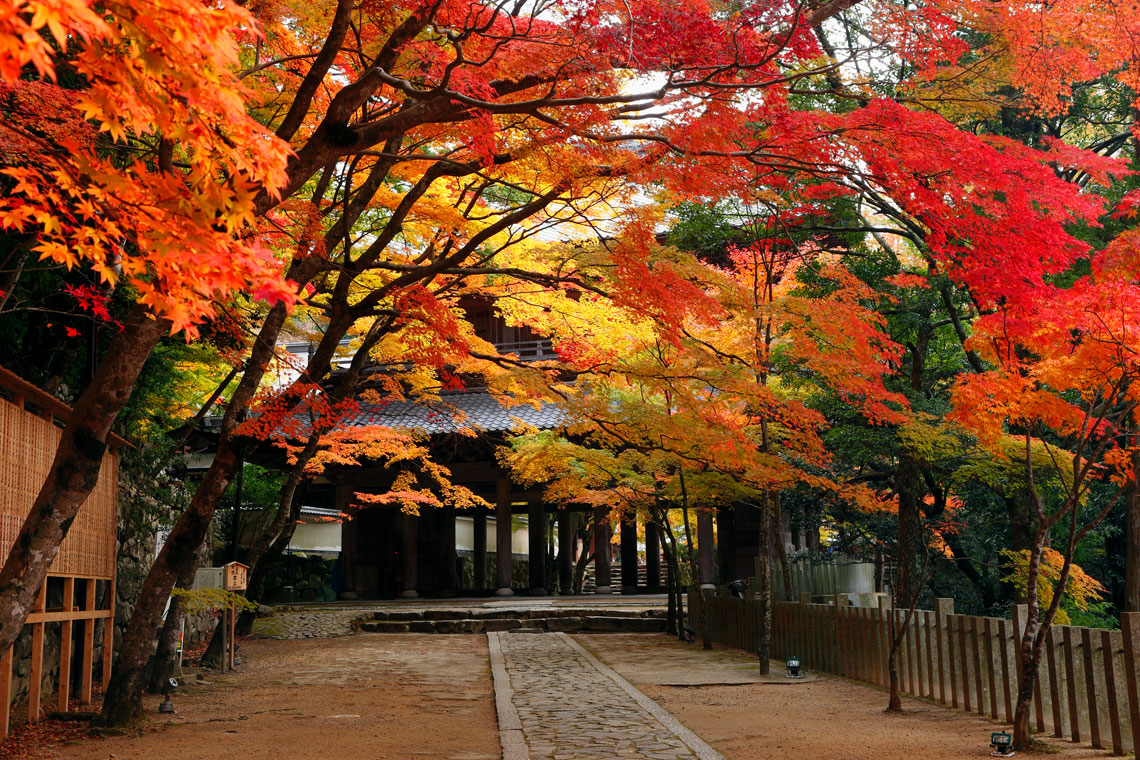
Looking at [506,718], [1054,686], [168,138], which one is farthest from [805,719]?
[168,138]

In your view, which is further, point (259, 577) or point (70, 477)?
point (259, 577)

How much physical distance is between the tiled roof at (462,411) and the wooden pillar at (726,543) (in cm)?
463

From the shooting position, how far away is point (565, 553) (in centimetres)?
2764

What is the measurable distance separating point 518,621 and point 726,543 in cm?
549

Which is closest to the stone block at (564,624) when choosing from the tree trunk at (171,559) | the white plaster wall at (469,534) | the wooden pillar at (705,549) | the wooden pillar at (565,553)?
the wooden pillar at (705,549)

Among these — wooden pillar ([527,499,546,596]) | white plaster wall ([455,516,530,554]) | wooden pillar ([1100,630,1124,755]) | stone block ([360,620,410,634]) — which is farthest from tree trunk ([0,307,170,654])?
white plaster wall ([455,516,530,554])

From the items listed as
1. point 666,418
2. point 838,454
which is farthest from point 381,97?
point 838,454

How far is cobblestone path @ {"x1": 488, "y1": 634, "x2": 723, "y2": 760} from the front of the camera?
6.27m

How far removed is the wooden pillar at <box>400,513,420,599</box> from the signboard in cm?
1164

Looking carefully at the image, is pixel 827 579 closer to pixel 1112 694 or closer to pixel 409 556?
pixel 1112 694

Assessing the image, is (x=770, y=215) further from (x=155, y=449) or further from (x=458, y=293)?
(x=155, y=449)

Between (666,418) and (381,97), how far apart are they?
4.79 metres

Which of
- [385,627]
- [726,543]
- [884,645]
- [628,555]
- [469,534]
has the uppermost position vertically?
[469,534]

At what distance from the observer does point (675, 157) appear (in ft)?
23.5
